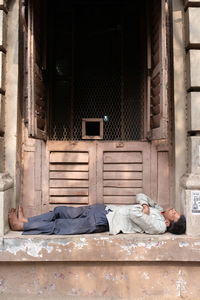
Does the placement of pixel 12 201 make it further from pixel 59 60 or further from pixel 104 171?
pixel 59 60

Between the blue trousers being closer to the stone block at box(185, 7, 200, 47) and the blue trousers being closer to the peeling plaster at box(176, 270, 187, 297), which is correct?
the peeling plaster at box(176, 270, 187, 297)

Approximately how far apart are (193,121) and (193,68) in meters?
0.72

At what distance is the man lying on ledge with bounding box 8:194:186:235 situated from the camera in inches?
128

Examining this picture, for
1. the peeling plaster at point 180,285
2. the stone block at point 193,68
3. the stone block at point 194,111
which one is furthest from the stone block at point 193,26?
the peeling plaster at point 180,285

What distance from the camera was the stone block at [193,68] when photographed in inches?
131

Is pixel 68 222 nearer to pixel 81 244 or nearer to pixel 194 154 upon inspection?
pixel 81 244

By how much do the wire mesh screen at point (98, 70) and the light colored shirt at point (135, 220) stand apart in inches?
58.3

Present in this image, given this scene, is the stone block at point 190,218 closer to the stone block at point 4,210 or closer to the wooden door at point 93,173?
the wooden door at point 93,173

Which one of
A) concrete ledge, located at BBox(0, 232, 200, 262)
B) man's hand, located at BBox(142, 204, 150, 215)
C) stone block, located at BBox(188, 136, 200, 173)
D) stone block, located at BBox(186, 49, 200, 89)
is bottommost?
concrete ledge, located at BBox(0, 232, 200, 262)

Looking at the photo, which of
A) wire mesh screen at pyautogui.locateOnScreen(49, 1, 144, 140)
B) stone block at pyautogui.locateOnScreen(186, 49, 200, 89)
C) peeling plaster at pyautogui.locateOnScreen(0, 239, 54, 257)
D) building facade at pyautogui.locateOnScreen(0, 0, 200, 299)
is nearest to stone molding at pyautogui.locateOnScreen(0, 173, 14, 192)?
building facade at pyautogui.locateOnScreen(0, 0, 200, 299)

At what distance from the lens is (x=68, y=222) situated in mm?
3459

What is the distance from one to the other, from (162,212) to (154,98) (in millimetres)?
1738

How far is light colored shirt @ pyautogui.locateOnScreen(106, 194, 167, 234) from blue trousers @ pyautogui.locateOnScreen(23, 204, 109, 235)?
0.14m

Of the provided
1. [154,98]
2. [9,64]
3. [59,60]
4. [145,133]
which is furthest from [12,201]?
[59,60]
